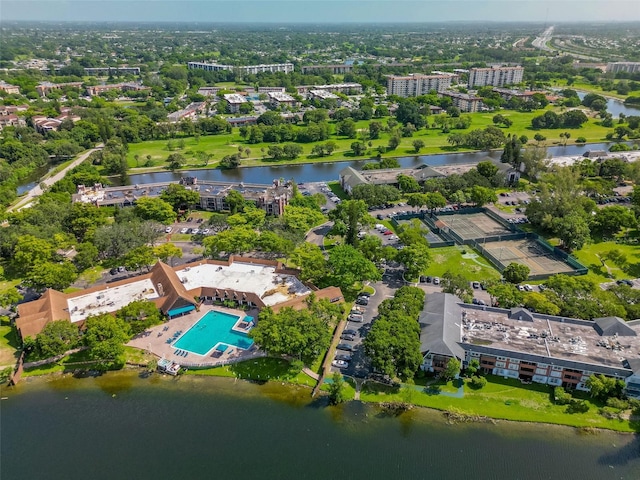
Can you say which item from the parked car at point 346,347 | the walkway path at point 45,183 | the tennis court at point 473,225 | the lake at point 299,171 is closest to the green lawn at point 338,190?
the lake at point 299,171

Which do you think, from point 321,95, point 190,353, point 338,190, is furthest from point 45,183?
point 321,95

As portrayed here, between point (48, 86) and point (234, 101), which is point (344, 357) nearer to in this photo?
point (234, 101)

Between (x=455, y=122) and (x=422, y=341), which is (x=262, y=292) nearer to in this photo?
(x=422, y=341)

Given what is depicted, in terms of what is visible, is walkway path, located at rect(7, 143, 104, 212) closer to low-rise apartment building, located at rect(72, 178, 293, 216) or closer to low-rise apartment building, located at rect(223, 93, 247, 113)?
low-rise apartment building, located at rect(72, 178, 293, 216)

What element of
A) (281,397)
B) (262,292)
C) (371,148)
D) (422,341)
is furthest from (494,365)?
(371,148)

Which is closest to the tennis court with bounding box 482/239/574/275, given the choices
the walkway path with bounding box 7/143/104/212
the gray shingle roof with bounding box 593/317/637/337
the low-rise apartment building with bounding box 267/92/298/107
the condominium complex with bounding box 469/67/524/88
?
the gray shingle roof with bounding box 593/317/637/337

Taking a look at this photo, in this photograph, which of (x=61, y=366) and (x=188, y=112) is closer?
(x=61, y=366)
